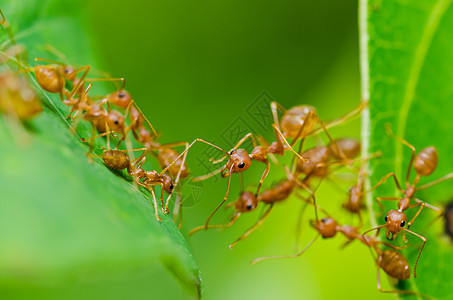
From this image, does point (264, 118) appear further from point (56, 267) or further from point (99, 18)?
point (56, 267)

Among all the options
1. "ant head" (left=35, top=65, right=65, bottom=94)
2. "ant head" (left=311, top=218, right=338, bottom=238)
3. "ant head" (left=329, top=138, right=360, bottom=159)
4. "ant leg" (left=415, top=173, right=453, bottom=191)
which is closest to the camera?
"ant head" (left=35, top=65, right=65, bottom=94)

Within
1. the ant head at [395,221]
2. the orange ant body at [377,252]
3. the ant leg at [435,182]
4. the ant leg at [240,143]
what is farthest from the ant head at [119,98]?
the ant leg at [435,182]

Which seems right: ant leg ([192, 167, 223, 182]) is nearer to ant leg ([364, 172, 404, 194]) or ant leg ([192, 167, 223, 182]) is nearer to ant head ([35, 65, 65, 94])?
ant leg ([364, 172, 404, 194])

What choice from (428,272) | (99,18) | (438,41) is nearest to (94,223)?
(428,272)

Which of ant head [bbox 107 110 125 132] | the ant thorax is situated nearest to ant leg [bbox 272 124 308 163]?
the ant thorax

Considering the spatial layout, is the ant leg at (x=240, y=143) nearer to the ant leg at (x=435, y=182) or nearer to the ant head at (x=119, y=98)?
the ant head at (x=119, y=98)

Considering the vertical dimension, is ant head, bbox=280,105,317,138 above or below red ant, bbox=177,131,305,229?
above
